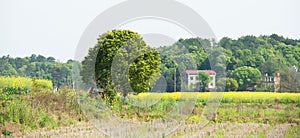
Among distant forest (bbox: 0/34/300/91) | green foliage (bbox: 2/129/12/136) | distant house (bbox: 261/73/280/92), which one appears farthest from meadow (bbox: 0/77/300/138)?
distant forest (bbox: 0/34/300/91)

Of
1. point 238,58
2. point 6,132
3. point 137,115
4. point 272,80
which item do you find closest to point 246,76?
point 272,80

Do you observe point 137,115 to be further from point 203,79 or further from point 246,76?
point 246,76

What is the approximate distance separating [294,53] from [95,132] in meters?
24.9

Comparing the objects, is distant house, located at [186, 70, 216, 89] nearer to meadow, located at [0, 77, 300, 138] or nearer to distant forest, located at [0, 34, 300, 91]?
meadow, located at [0, 77, 300, 138]

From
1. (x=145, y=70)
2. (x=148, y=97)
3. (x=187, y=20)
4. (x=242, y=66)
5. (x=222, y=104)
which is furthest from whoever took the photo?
(x=242, y=66)

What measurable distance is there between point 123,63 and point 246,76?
14.1 m

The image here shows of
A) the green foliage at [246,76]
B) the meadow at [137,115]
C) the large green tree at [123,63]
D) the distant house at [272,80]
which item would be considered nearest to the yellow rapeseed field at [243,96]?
the meadow at [137,115]

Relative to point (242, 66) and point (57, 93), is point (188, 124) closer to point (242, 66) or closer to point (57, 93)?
point (57, 93)

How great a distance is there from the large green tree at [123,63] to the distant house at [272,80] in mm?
11839

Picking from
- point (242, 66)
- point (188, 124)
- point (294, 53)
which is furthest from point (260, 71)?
point (188, 124)

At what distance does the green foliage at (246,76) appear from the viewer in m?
26.3

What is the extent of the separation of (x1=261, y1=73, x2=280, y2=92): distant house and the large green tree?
1184 centimetres

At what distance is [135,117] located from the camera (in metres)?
12.8

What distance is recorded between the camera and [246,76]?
26.5 m
